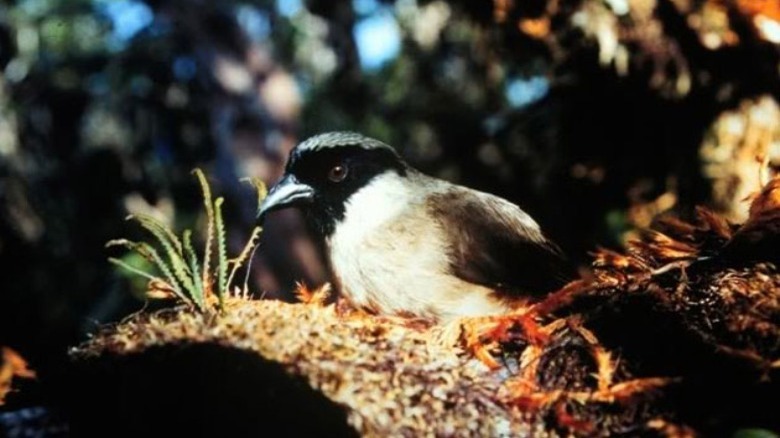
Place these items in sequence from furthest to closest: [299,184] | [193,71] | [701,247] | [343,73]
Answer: [343,73], [193,71], [299,184], [701,247]

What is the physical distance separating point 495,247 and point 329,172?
2.42 ft

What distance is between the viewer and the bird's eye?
303 centimetres

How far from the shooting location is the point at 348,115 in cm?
847

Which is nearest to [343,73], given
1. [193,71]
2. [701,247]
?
[193,71]

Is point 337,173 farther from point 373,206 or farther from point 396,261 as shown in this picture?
point 396,261

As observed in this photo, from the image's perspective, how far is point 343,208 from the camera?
3092 millimetres

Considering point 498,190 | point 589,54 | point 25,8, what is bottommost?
point 498,190

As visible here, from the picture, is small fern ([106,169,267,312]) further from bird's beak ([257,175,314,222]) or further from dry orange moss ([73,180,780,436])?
bird's beak ([257,175,314,222])

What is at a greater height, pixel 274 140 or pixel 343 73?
pixel 343 73

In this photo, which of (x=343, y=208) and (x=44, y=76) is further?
(x=44, y=76)

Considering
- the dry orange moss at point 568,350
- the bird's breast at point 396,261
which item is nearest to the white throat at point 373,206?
the bird's breast at point 396,261

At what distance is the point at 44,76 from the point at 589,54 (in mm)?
5829

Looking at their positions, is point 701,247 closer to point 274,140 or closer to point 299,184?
point 299,184

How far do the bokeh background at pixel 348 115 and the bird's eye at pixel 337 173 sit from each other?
4.22 ft
